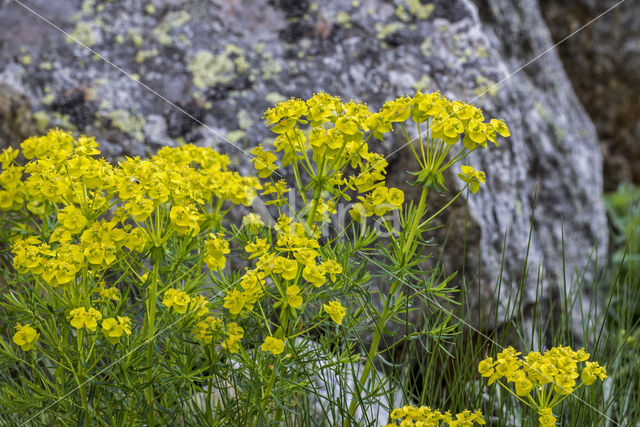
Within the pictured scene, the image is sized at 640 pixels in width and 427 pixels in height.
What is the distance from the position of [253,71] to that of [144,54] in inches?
20.0

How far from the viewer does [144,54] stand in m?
2.79

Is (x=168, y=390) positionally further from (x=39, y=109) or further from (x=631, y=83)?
(x=631, y=83)

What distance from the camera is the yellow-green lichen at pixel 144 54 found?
2.78 m

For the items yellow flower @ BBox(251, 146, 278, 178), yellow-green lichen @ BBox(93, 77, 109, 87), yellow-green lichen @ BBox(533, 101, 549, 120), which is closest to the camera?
yellow flower @ BBox(251, 146, 278, 178)

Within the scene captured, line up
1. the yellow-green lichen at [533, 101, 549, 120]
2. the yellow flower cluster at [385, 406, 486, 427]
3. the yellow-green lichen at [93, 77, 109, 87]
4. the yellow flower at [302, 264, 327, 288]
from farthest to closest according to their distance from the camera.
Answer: the yellow-green lichen at [533, 101, 549, 120], the yellow-green lichen at [93, 77, 109, 87], the yellow flower at [302, 264, 327, 288], the yellow flower cluster at [385, 406, 486, 427]

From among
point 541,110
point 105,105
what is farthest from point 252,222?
point 541,110

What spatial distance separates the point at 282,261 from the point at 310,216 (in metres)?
0.22

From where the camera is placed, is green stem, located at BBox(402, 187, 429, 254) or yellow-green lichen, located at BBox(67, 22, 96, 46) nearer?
green stem, located at BBox(402, 187, 429, 254)

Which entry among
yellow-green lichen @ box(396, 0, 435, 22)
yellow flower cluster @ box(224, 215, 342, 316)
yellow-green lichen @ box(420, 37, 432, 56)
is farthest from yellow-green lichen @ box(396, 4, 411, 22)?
yellow flower cluster @ box(224, 215, 342, 316)

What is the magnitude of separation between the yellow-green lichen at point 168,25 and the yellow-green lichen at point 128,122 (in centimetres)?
45

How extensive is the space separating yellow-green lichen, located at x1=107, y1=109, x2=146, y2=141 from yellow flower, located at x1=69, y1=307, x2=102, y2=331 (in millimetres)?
1325

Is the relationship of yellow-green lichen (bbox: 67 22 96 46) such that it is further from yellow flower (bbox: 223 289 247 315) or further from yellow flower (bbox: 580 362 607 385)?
yellow flower (bbox: 580 362 607 385)

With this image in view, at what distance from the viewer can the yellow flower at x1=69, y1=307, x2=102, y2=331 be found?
4.37 feet

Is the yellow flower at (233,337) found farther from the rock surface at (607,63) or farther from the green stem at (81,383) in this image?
the rock surface at (607,63)
